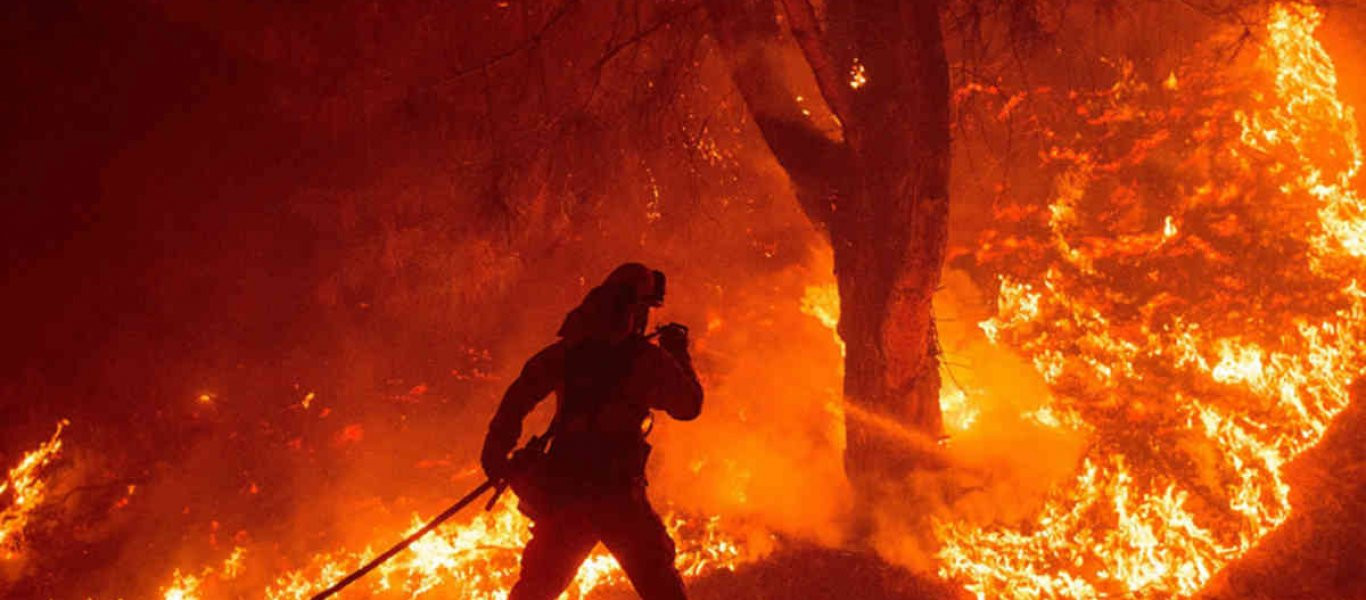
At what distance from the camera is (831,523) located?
6371 millimetres

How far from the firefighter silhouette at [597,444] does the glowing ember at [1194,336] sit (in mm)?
2847

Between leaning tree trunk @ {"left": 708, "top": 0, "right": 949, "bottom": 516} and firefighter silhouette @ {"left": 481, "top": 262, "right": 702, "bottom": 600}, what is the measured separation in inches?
97.9

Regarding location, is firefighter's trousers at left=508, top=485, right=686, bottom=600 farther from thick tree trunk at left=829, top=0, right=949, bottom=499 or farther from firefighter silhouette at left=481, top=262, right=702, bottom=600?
thick tree trunk at left=829, top=0, right=949, bottom=499

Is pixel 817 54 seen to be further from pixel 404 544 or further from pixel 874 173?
pixel 404 544

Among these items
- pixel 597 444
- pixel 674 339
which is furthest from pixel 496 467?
pixel 674 339

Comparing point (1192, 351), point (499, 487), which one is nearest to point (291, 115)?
point (499, 487)

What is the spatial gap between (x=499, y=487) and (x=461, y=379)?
5.41 m

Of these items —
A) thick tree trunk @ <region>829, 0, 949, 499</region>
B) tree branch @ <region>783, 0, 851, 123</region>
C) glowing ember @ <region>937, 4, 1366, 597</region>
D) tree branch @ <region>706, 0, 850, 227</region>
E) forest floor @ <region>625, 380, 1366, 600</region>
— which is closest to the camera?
forest floor @ <region>625, 380, 1366, 600</region>

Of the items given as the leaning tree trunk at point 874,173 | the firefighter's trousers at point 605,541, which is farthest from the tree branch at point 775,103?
the firefighter's trousers at point 605,541

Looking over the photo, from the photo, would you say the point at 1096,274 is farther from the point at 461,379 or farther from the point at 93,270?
the point at 93,270

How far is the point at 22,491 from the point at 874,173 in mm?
7602

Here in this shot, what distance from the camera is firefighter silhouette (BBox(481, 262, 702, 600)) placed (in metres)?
3.78

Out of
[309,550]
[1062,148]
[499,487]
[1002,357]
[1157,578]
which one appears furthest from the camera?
[1062,148]

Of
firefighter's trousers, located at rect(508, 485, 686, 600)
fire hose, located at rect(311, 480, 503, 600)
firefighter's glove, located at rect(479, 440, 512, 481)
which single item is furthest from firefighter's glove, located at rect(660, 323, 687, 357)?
fire hose, located at rect(311, 480, 503, 600)
